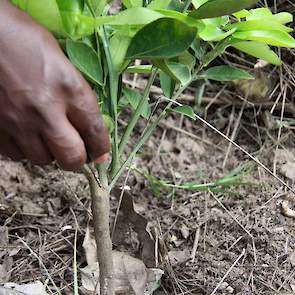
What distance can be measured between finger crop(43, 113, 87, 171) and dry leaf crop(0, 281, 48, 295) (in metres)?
0.43

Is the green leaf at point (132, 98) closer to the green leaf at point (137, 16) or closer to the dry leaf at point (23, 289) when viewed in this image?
the green leaf at point (137, 16)

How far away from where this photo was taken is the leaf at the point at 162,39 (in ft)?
3.03

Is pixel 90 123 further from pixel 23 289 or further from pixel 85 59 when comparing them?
pixel 23 289

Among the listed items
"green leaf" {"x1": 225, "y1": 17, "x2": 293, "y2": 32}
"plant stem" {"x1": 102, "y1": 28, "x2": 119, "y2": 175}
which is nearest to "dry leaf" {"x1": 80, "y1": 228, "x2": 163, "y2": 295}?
"plant stem" {"x1": 102, "y1": 28, "x2": 119, "y2": 175}

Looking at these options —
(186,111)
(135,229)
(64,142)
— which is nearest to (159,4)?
(186,111)

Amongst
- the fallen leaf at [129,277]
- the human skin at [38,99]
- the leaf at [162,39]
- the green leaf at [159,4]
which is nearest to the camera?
the human skin at [38,99]

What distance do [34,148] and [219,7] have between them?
336 millimetres

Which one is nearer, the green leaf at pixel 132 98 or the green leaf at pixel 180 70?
the green leaf at pixel 180 70

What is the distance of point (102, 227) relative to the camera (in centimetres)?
115

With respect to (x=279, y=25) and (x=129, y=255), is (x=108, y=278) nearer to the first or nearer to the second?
(x=129, y=255)

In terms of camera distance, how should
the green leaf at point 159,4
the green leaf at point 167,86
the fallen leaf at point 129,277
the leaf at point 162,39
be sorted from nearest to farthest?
Result: the leaf at point 162,39 < the green leaf at point 159,4 < the green leaf at point 167,86 < the fallen leaf at point 129,277

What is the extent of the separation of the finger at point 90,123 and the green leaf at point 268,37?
0.29 meters

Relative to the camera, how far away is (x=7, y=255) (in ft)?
A: 4.61

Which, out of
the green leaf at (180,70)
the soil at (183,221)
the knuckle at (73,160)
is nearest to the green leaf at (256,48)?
the green leaf at (180,70)
